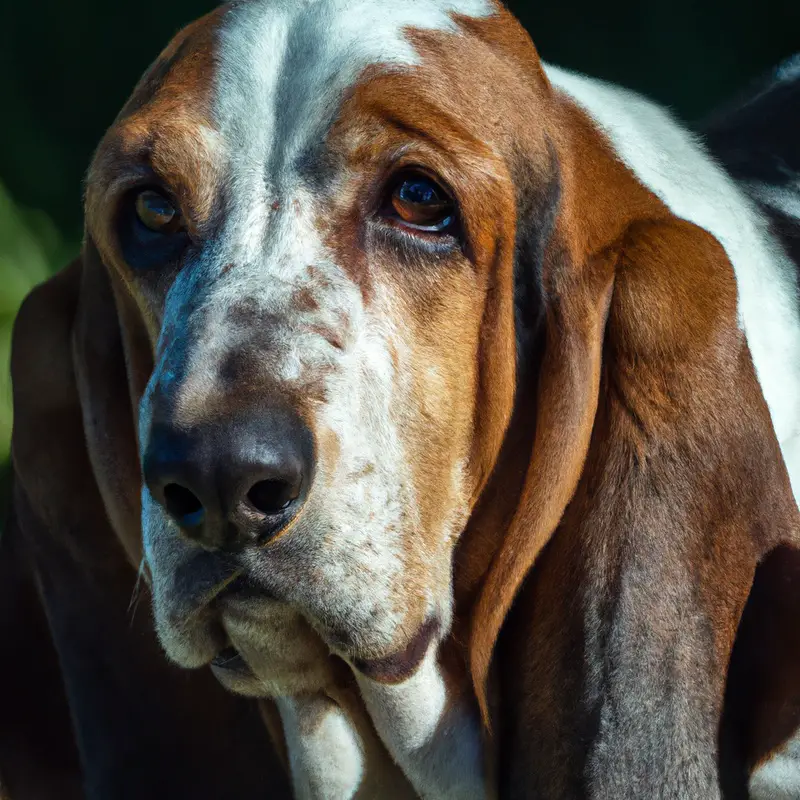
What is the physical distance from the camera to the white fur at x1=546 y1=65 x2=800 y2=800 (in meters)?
2.36

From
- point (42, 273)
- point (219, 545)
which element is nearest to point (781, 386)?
point (219, 545)

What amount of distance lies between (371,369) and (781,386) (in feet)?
3.37

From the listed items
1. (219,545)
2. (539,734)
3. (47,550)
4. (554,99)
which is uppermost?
(554,99)

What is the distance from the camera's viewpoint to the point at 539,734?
2.02 metres

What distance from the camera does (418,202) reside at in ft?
6.27

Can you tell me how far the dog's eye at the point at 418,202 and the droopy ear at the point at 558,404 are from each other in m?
0.21

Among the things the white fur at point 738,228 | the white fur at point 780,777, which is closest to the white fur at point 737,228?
the white fur at point 738,228

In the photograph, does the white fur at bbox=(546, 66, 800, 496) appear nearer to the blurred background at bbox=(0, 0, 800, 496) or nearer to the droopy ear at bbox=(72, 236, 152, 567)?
the droopy ear at bbox=(72, 236, 152, 567)

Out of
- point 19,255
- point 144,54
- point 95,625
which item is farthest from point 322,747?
point 144,54

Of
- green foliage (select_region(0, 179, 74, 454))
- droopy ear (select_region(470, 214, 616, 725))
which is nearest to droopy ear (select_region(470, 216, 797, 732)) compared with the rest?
droopy ear (select_region(470, 214, 616, 725))

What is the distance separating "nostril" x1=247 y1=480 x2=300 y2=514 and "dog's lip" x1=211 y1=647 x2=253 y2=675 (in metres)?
0.46

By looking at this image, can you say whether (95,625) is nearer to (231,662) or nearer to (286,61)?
(231,662)

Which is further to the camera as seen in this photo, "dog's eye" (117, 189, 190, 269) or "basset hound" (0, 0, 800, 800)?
"dog's eye" (117, 189, 190, 269)

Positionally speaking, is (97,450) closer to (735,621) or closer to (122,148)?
(122,148)
